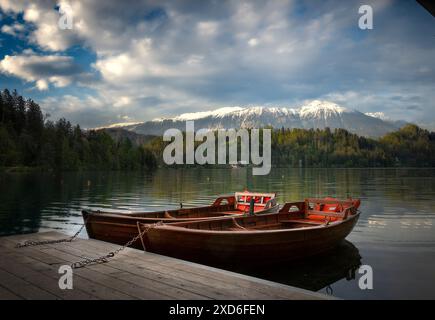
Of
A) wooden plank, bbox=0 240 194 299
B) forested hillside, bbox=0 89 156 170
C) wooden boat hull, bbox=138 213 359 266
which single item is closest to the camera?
wooden plank, bbox=0 240 194 299

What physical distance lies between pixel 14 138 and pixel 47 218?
106 metres

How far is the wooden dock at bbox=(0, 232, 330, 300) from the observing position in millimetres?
5516

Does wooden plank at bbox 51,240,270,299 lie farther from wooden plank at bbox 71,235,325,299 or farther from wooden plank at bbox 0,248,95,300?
wooden plank at bbox 0,248,95,300

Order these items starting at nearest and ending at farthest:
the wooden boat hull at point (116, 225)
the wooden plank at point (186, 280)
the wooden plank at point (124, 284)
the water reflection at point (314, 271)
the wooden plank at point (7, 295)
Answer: the wooden plank at point (7, 295) → the wooden plank at point (124, 284) → the wooden plank at point (186, 280) → the water reflection at point (314, 271) → the wooden boat hull at point (116, 225)

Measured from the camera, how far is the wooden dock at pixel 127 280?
18.1 ft

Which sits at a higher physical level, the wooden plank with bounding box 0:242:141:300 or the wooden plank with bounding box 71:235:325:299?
the wooden plank with bounding box 0:242:141:300

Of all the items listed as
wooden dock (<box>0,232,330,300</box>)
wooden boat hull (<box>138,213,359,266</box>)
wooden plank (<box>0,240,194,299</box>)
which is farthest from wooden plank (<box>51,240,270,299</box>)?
wooden boat hull (<box>138,213,359,266</box>)

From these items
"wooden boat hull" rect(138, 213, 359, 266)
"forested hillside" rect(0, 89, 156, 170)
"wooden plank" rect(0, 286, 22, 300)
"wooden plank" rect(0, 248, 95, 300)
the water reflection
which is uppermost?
"forested hillside" rect(0, 89, 156, 170)

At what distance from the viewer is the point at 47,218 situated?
25.4 metres

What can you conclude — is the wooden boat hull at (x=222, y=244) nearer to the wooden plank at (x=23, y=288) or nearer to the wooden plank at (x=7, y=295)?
the wooden plank at (x=23, y=288)

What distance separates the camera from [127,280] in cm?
623

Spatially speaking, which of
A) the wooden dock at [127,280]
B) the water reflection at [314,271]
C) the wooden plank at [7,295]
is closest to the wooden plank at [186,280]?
the wooden dock at [127,280]
